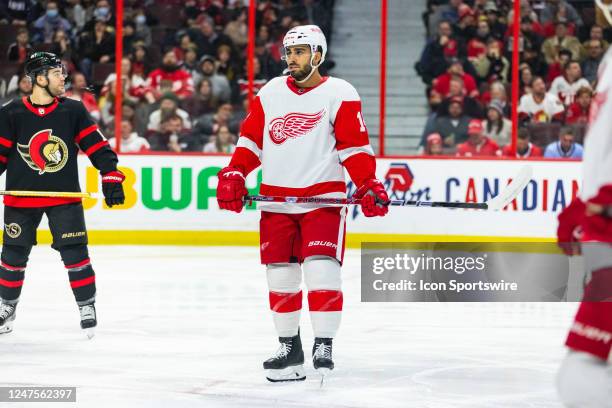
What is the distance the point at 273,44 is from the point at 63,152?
4607 mm

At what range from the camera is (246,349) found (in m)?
4.63

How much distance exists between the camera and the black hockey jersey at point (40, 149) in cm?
484

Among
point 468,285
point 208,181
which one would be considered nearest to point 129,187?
point 208,181

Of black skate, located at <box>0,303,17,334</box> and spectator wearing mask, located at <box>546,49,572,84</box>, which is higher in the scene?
spectator wearing mask, located at <box>546,49,572,84</box>

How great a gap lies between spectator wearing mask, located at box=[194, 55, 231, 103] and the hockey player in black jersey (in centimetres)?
430

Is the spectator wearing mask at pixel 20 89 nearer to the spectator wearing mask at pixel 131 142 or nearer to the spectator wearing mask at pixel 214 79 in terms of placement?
the spectator wearing mask at pixel 131 142

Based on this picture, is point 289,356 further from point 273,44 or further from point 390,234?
point 273,44

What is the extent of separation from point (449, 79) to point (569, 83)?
90cm

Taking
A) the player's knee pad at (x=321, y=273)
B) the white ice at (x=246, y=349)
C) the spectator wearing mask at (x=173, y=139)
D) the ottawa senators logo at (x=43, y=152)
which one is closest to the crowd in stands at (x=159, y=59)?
the spectator wearing mask at (x=173, y=139)

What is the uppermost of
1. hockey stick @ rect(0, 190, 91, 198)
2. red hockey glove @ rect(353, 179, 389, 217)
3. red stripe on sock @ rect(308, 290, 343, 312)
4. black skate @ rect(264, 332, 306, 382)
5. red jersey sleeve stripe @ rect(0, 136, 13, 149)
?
red jersey sleeve stripe @ rect(0, 136, 13, 149)

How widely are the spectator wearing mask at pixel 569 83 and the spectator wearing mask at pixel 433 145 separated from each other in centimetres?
96

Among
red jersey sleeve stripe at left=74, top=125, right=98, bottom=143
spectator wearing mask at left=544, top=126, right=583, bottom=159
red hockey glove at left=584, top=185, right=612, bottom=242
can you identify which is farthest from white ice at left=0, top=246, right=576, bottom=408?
spectator wearing mask at left=544, top=126, right=583, bottom=159

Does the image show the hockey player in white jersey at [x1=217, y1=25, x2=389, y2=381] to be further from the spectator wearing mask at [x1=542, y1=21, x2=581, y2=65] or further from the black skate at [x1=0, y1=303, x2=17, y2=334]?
the spectator wearing mask at [x1=542, y1=21, x2=581, y2=65]

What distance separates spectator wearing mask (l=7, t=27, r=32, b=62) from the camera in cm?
930
